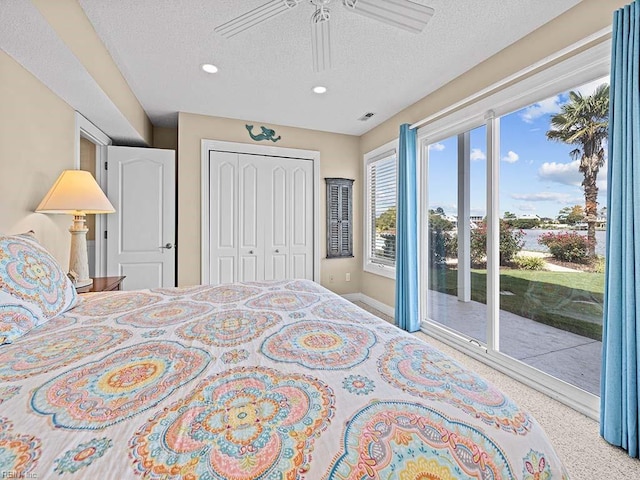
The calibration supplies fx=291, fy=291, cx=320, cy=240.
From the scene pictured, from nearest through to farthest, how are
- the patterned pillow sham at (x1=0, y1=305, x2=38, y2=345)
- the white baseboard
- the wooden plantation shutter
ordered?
the patterned pillow sham at (x1=0, y1=305, x2=38, y2=345) < the white baseboard < the wooden plantation shutter

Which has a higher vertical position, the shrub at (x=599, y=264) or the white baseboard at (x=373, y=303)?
the shrub at (x=599, y=264)

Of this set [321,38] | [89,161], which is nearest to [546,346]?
[321,38]

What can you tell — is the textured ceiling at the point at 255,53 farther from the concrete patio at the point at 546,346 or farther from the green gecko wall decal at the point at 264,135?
the concrete patio at the point at 546,346

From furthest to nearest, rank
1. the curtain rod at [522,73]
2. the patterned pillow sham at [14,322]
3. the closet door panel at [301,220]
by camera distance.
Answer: the closet door panel at [301,220] → the curtain rod at [522,73] → the patterned pillow sham at [14,322]

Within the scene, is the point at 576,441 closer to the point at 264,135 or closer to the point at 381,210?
the point at 381,210

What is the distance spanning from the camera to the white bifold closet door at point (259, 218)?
3867 millimetres

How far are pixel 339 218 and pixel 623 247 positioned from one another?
324 cm

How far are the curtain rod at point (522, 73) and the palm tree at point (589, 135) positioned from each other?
28 cm

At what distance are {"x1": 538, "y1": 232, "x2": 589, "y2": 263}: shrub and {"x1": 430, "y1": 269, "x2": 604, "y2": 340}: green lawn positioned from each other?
12 cm

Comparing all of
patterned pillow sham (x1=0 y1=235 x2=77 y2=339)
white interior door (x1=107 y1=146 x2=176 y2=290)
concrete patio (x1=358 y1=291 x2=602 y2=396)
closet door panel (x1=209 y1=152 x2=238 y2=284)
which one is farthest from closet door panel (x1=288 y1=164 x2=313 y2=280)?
patterned pillow sham (x1=0 y1=235 x2=77 y2=339)

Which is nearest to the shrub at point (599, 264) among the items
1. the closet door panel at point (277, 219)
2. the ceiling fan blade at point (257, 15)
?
the ceiling fan blade at point (257, 15)

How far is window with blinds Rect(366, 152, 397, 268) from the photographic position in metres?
4.00

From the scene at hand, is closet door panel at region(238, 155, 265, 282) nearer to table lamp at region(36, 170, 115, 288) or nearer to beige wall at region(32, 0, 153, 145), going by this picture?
beige wall at region(32, 0, 153, 145)

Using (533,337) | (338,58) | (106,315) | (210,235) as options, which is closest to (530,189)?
→ (533,337)
